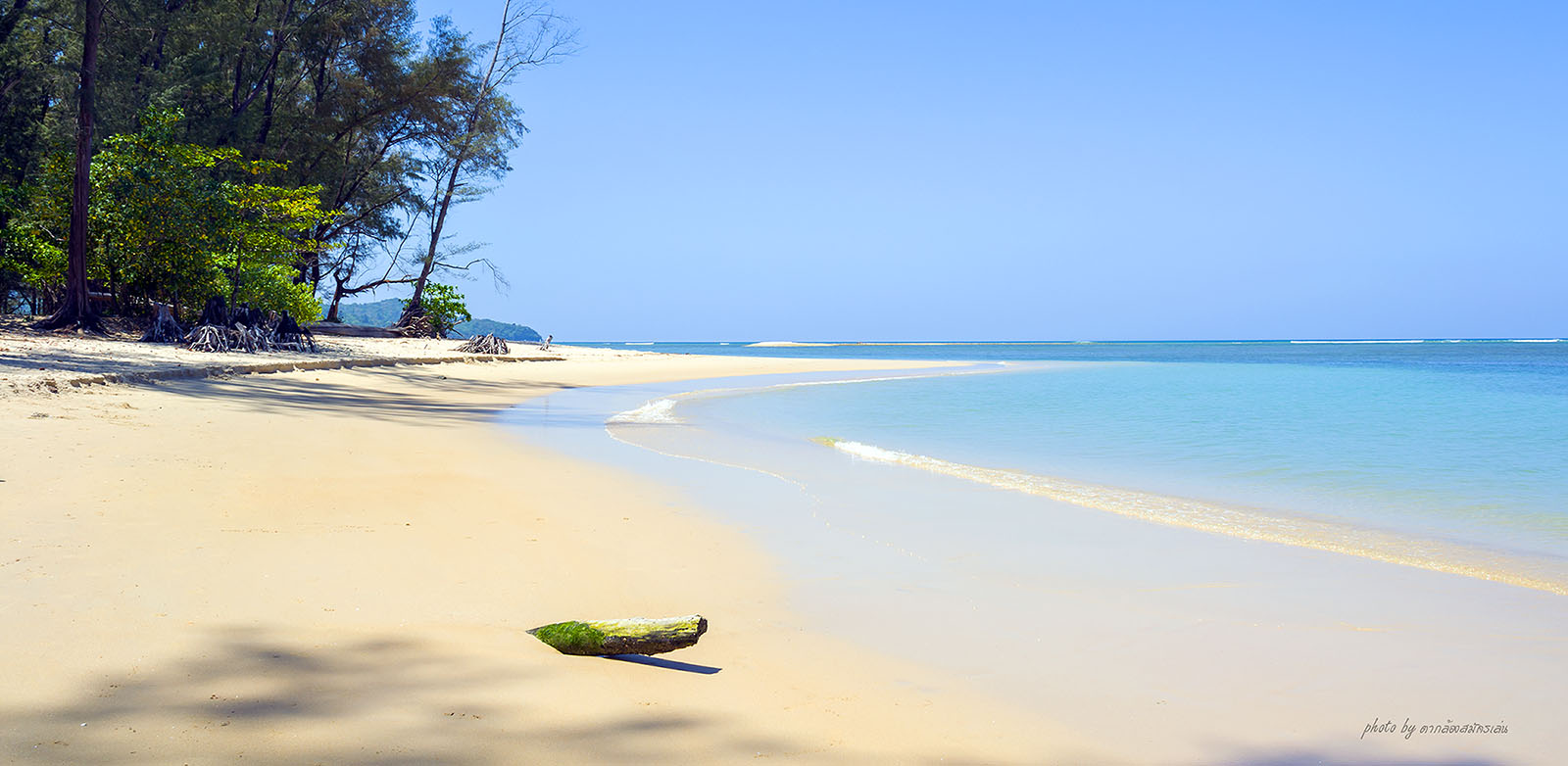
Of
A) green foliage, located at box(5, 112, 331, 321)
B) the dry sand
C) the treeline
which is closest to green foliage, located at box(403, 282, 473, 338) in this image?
the treeline

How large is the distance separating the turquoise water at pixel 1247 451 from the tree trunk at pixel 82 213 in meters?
10.9

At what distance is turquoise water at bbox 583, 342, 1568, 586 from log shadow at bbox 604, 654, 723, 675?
4192mm

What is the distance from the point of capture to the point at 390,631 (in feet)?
9.95

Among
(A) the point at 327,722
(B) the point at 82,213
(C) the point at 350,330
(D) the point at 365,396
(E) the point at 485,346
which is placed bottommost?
(A) the point at 327,722

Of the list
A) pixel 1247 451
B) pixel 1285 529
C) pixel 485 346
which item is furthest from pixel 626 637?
pixel 485 346

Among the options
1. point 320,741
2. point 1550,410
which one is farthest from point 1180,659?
point 1550,410

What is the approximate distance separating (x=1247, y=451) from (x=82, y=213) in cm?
1859

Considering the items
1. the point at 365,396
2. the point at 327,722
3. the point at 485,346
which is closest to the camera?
the point at 327,722

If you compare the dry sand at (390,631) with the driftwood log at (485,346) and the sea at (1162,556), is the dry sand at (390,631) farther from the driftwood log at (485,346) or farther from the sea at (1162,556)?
the driftwood log at (485,346)

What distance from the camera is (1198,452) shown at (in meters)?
10.3

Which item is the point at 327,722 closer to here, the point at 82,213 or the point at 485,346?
the point at 82,213

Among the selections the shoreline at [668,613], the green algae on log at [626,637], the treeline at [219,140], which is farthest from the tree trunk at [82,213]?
the green algae on log at [626,637]

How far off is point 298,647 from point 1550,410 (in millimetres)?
21455

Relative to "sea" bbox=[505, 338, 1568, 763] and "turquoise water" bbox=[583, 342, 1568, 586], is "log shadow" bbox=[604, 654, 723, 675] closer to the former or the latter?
"sea" bbox=[505, 338, 1568, 763]
